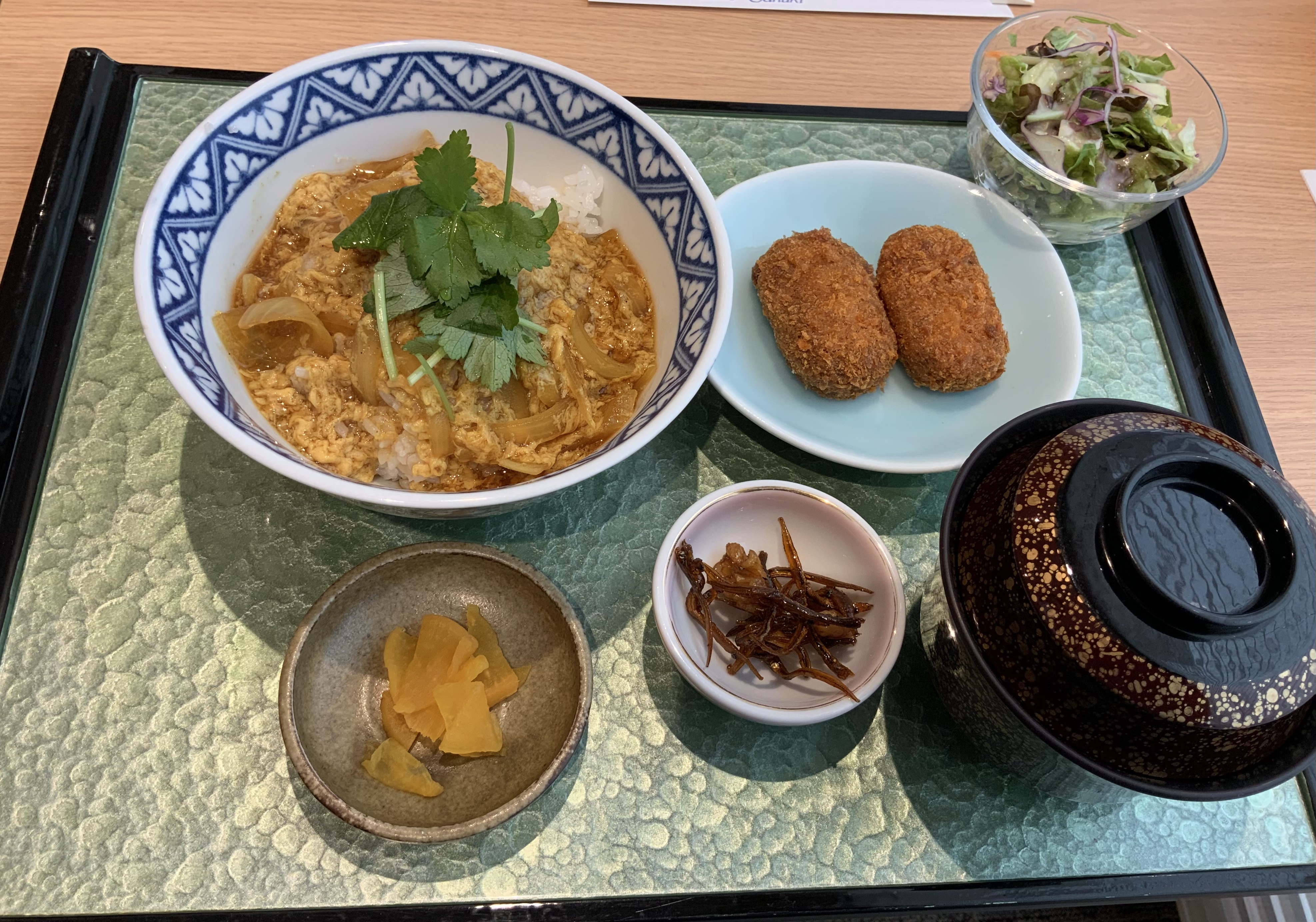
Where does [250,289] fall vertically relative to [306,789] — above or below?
above

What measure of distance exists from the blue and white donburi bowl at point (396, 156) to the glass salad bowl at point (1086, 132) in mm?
1166

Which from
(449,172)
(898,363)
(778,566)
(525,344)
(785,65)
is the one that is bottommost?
(778,566)

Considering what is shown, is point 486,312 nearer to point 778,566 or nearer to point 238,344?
point 238,344

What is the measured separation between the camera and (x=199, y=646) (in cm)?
163

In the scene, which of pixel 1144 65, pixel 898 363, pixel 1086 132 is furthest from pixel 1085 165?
pixel 898 363

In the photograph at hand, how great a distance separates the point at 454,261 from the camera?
1.60 meters

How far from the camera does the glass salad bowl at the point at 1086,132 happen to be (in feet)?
7.55

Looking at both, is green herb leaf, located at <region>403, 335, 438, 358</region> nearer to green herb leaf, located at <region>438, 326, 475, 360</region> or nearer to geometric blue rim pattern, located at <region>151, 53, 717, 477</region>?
green herb leaf, located at <region>438, 326, 475, 360</region>

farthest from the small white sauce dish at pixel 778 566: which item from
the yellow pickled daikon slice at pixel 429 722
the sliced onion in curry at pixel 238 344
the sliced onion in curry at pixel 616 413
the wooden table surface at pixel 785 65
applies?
the wooden table surface at pixel 785 65

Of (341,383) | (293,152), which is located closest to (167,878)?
(341,383)

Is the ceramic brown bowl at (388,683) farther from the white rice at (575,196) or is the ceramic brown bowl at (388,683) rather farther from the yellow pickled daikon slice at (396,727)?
the white rice at (575,196)

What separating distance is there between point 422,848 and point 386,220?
125cm

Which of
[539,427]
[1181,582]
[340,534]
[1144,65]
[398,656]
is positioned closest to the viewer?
[1181,582]

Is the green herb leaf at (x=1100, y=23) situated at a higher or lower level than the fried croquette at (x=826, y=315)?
higher
